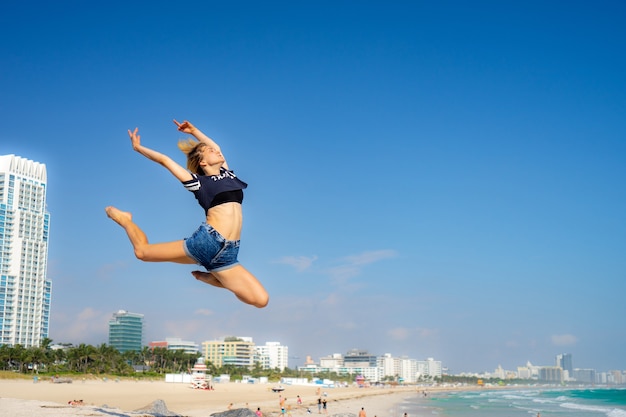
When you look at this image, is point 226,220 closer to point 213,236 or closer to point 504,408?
point 213,236

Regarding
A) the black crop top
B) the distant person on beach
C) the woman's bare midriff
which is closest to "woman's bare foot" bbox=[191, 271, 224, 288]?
the distant person on beach

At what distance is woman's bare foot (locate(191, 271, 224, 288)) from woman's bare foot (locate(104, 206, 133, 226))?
1.13m

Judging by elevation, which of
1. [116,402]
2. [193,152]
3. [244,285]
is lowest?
[116,402]

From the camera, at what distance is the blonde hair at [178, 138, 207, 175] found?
800 centimetres

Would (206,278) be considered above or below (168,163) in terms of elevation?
below

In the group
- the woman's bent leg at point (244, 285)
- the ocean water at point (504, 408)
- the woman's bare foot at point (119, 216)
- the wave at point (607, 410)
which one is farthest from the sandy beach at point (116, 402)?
the wave at point (607, 410)

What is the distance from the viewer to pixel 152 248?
7742 millimetres

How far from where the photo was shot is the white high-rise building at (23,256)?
421 ft

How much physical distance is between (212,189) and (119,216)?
150cm

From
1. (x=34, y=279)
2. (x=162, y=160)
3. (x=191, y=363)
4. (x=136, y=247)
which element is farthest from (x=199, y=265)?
(x=34, y=279)

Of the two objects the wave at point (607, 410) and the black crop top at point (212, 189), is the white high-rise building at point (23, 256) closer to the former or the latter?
the wave at point (607, 410)

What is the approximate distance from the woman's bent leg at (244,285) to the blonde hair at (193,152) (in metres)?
1.37

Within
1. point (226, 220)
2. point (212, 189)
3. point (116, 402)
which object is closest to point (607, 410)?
point (116, 402)

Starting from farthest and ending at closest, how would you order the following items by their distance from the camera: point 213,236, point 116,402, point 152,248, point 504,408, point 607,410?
point 607,410 → point 504,408 → point 116,402 → point 152,248 → point 213,236
